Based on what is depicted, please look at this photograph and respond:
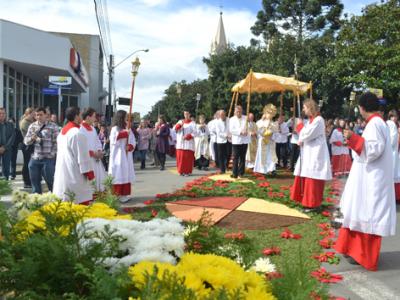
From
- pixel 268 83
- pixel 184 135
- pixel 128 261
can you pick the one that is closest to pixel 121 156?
pixel 184 135

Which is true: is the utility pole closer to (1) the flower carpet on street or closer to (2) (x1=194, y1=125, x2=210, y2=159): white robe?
(2) (x1=194, y1=125, x2=210, y2=159): white robe

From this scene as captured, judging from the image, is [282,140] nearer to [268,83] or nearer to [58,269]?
[268,83]

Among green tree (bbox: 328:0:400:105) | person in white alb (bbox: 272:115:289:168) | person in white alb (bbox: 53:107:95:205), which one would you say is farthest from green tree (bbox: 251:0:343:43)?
person in white alb (bbox: 53:107:95:205)

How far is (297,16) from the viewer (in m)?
40.8

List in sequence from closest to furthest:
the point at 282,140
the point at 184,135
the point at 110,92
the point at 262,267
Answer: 1. the point at 262,267
2. the point at 184,135
3. the point at 282,140
4. the point at 110,92

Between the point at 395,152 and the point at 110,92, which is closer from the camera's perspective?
the point at 395,152

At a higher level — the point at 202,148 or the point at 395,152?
the point at 395,152

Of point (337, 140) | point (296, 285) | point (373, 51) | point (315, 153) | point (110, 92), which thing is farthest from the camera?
point (110, 92)

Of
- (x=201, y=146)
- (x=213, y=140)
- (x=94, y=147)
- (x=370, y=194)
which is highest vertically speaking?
(x=213, y=140)

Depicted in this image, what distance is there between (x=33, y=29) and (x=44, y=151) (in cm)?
1320

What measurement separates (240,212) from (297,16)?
116 feet

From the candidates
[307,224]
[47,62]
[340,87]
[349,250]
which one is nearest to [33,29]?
[47,62]

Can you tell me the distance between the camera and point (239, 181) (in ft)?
40.8

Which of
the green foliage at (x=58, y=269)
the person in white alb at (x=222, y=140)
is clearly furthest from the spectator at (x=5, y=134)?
the green foliage at (x=58, y=269)
